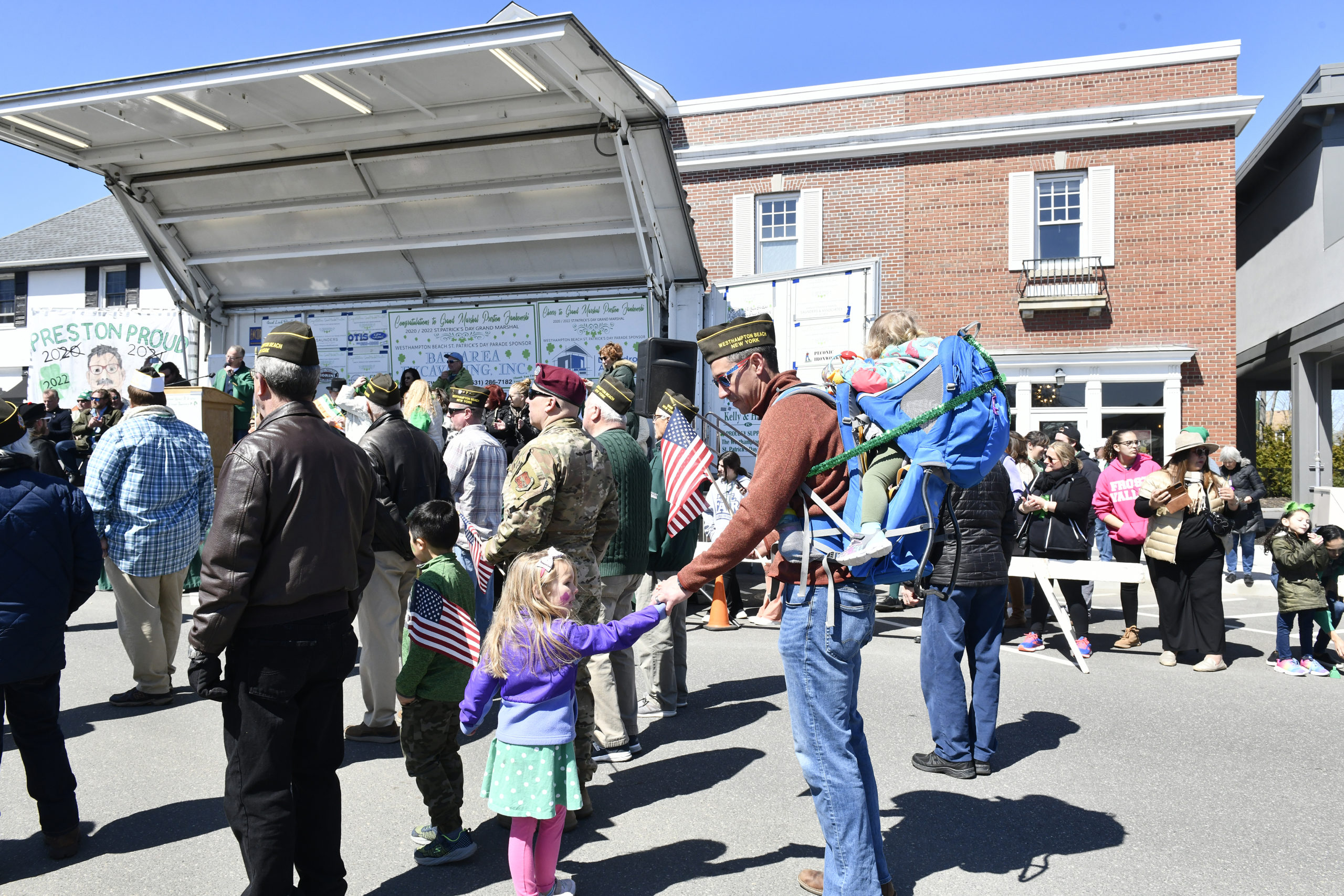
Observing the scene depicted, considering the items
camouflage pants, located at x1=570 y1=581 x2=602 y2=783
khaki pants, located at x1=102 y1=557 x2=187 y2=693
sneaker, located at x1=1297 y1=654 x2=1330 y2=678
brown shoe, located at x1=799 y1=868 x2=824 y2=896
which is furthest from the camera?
sneaker, located at x1=1297 y1=654 x2=1330 y2=678

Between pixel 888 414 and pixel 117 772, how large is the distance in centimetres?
450

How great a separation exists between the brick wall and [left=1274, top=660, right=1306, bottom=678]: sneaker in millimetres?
10064

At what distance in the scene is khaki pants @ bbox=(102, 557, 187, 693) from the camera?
605 cm

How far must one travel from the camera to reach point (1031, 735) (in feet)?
18.7

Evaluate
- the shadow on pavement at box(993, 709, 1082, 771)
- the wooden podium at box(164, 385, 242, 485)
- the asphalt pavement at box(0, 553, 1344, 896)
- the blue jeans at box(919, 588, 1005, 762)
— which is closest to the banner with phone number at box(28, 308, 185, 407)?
the wooden podium at box(164, 385, 242, 485)

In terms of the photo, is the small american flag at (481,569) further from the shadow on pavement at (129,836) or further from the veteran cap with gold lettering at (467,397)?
the shadow on pavement at (129,836)

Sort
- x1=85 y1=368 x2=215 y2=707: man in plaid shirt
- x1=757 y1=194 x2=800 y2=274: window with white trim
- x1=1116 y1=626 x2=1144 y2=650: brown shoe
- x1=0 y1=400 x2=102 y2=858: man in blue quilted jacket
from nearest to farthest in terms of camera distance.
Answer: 1. x1=0 y1=400 x2=102 y2=858: man in blue quilted jacket
2. x1=85 y1=368 x2=215 y2=707: man in plaid shirt
3. x1=1116 y1=626 x2=1144 y2=650: brown shoe
4. x1=757 y1=194 x2=800 y2=274: window with white trim

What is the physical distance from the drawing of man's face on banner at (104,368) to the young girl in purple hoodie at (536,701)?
35.7 feet

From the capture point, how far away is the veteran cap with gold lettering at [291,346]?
3.34 metres

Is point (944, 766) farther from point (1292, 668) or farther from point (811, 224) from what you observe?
point (811, 224)

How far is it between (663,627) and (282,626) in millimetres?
3058

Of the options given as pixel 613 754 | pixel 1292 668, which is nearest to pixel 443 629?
pixel 613 754

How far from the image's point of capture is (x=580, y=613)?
164 inches

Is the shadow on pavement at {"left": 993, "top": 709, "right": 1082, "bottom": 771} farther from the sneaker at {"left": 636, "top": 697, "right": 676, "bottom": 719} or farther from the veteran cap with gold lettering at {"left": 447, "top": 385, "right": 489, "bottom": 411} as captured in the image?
the veteran cap with gold lettering at {"left": 447, "top": 385, "right": 489, "bottom": 411}
